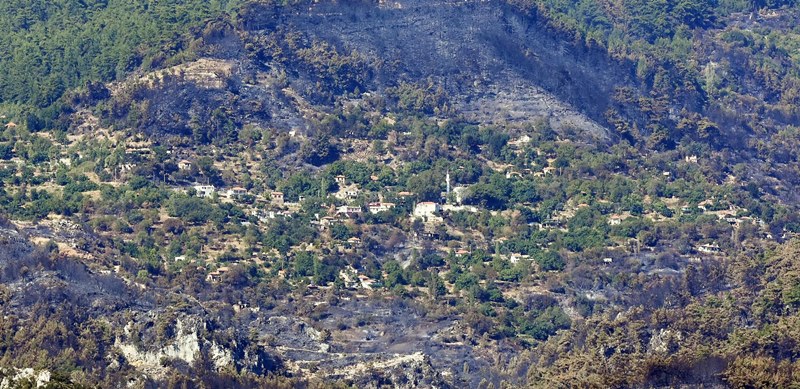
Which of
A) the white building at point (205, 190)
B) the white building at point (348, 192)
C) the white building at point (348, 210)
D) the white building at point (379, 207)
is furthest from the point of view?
the white building at point (348, 192)

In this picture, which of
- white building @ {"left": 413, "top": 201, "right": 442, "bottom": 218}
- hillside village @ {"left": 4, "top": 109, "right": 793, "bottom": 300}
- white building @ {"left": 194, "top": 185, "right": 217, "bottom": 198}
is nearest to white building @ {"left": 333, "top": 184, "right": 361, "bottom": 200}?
hillside village @ {"left": 4, "top": 109, "right": 793, "bottom": 300}

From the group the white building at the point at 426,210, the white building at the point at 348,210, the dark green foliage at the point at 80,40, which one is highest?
the white building at the point at 348,210

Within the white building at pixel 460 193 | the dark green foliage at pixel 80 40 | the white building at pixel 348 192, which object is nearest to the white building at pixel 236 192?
the white building at pixel 348 192

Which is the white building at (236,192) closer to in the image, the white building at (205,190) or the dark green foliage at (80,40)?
the white building at (205,190)

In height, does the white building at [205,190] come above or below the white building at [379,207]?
above

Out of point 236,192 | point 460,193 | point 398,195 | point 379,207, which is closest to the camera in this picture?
point 379,207

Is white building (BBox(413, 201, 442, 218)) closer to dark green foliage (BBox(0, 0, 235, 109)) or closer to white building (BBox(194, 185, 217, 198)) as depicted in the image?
white building (BBox(194, 185, 217, 198))

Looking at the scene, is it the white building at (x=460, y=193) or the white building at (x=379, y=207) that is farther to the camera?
the white building at (x=460, y=193)

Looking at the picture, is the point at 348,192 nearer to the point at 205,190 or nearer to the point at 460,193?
the point at 460,193

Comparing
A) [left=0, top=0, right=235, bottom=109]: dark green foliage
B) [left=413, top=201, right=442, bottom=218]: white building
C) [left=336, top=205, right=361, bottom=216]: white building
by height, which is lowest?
[left=0, top=0, right=235, bottom=109]: dark green foliage

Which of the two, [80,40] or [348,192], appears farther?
[80,40]

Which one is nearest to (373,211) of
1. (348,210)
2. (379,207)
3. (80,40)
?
(379,207)
